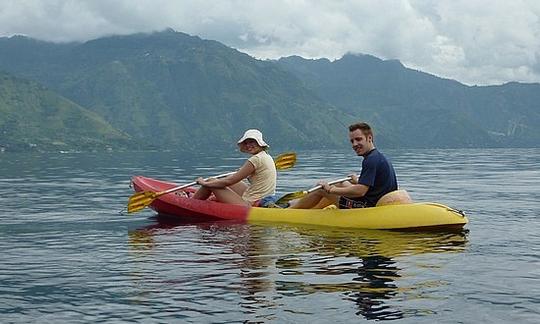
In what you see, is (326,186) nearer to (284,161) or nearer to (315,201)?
(315,201)

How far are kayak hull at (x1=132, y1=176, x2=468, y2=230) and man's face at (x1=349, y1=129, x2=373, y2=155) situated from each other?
1919 mm

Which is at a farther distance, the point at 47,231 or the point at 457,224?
the point at 47,231

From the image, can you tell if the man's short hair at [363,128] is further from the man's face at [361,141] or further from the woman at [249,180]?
the woman at [249,180]

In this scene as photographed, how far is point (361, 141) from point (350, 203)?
244 centimetres

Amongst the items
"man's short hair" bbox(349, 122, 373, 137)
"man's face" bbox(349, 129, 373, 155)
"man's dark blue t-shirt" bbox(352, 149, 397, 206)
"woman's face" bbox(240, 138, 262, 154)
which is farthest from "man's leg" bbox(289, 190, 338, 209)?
"man's short hair" bbox(349, 122, 373, 137)

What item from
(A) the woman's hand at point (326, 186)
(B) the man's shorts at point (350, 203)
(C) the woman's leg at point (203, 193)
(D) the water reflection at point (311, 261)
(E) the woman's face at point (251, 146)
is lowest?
(D) the water reflection at point (311, 261)

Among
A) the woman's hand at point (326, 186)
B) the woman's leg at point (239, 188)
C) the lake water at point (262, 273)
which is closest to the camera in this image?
the lake water at point (262, 273)

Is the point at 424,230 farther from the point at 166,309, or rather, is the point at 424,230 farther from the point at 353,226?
the point at 166,309

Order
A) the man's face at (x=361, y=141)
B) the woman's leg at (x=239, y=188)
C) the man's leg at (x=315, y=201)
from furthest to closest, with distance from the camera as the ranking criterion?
the woman's leg at (x=239, y=188) → the man's leg at (x=315, y=201) → the man's face at (x=361, y=141)

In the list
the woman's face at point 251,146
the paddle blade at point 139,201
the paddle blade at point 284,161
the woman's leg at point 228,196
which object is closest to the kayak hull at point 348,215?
the woman's leg at point 228,196

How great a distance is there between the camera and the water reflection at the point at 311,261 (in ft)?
31.7

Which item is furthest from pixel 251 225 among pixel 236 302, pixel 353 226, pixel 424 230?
pixel 236 302

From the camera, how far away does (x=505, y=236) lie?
1653 cm

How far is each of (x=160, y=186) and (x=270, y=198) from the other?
553 centimetres
